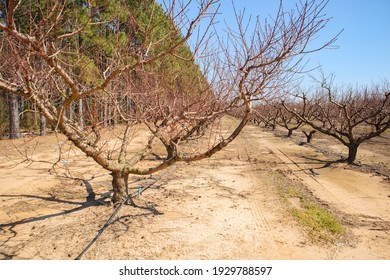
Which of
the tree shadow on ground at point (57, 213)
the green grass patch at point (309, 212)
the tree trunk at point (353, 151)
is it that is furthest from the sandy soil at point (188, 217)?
the tree trunk at point (353, 151)

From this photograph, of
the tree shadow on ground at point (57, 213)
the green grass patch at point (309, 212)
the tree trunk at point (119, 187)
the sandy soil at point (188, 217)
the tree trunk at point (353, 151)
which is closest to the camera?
the sandy soil at point (188, 217)

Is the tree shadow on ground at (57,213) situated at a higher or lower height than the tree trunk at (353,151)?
lower

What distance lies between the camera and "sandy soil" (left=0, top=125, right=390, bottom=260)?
3.43 meters

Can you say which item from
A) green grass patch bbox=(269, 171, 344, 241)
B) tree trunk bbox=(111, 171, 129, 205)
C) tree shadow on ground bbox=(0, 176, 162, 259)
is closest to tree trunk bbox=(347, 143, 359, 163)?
green grass patch bbox=(269, 171, 344, 241)

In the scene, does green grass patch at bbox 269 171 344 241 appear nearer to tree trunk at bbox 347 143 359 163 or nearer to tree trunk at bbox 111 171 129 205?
tree trunk at bbox 111 171 129 205

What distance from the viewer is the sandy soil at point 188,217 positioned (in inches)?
135

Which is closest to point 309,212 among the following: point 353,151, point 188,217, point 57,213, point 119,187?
point 188,217

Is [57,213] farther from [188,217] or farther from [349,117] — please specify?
[349,117]

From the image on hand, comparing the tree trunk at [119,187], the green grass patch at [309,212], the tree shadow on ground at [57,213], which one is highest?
the tree trunk at [119,187]

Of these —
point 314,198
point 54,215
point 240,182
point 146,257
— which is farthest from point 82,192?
point 314,198

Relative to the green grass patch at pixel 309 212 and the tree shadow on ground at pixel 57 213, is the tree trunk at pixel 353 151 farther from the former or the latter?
the tree shadow on ground at pixel 57 213

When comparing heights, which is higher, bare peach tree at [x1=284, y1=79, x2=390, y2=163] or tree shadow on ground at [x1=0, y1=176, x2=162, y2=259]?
bare peach tree at [x1=284, y1=79, x2=390, y2=163]

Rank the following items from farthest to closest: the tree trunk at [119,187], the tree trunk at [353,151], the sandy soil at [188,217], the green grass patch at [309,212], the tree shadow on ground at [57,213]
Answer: the tree trunk at [353,151]
the tree trunk at [119,187]
the green grass patch at [309,212]
the tree shadow on ground at [57,213]
the sandy soil at [188,217]

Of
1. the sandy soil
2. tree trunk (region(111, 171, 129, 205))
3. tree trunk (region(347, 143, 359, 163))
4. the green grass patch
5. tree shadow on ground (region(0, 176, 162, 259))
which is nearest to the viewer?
the sandy soil
